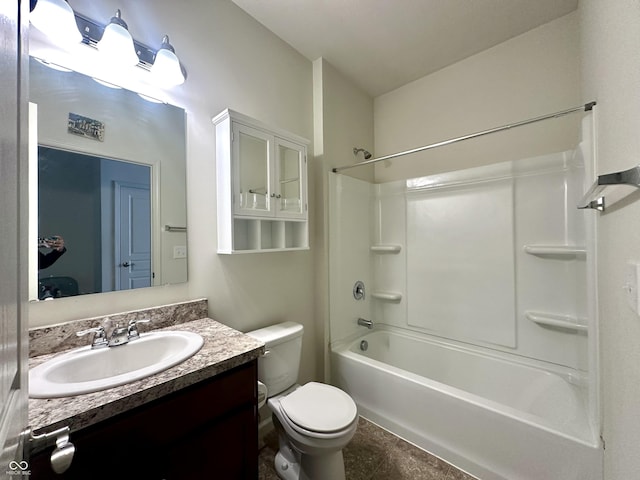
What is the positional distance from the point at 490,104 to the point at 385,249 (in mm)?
1363

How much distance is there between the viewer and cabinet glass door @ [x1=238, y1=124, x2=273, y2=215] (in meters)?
1.44

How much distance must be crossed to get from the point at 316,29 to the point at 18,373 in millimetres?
2161

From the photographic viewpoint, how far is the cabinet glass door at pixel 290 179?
1637mm

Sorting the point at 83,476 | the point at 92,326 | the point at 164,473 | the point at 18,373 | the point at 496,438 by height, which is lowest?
the point at 496,438

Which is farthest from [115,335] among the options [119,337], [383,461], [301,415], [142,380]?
[383,461]

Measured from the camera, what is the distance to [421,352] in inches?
84.1

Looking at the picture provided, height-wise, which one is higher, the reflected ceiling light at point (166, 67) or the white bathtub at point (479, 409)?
the reflected ceiling light at point (166, 67)

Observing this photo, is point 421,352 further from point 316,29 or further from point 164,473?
point 316,29

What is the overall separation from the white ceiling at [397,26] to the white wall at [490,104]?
12 centimetres

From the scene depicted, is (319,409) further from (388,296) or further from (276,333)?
(388,296)

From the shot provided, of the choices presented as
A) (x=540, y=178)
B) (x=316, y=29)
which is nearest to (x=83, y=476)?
(x=316, y=29)

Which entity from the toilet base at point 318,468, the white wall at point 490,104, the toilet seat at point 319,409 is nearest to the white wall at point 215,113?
the toilet seat at point 319,409

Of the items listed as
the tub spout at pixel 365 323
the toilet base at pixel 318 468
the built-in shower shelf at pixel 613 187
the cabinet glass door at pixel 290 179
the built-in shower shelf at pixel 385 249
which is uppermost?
the cabinet glass door at pixel 290 179

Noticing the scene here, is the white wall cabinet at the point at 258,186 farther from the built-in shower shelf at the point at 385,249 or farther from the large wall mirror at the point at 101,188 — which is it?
the built-in shower shelf at the point at 385,249
